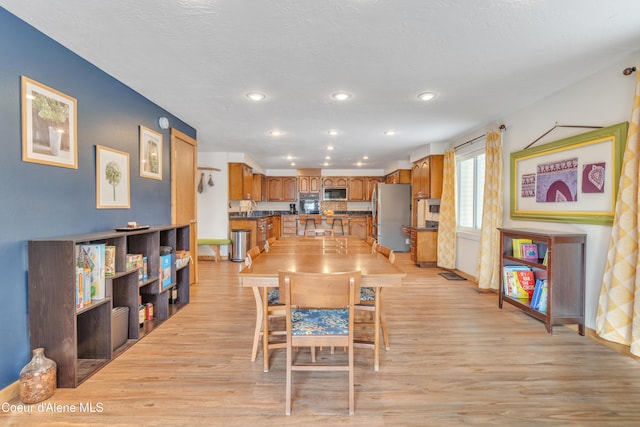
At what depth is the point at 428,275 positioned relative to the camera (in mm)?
4930

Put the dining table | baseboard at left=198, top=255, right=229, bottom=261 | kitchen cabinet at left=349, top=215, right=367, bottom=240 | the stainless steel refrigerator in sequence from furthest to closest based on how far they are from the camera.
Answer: kitchen cabinet at left=349, top=215, right=367, bottom=240 < the stainless steel refrigerator < baseboard at left=198, top=255, right=229, bottom=261 < the dining table

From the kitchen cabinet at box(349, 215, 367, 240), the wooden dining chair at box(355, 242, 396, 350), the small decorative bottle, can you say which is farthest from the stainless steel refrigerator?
the small decorative bottle

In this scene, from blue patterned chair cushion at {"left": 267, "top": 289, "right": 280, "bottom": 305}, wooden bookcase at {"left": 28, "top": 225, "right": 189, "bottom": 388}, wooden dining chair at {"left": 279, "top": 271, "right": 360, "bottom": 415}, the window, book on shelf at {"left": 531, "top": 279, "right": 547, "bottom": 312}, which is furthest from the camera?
the window

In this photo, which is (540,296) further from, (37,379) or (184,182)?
(184,182)

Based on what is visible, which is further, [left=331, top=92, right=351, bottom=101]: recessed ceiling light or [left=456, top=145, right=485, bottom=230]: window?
[left=456, top=145, right=485, bottom=230]: window

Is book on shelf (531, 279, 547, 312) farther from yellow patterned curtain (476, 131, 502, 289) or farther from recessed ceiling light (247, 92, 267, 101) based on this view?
recessed ceiling light (247, 92, 267, 101)

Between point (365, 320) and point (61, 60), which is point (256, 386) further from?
point (61, 60)

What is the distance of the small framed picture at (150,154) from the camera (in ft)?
10.2

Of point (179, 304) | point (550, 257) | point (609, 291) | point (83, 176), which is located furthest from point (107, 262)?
point (609, 291)

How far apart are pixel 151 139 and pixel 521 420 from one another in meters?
3.97

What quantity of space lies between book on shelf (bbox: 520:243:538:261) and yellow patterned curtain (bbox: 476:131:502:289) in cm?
66

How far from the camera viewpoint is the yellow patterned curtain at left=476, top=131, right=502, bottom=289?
3797 mm

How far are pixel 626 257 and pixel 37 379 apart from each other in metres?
4.14

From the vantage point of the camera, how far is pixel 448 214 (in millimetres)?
5164
